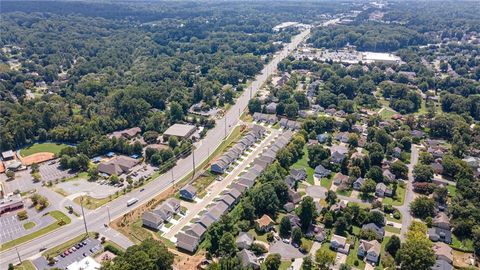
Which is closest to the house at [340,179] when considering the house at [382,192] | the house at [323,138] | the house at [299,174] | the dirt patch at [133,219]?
the house at [382,192]

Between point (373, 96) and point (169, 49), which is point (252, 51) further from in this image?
point (373, 96)

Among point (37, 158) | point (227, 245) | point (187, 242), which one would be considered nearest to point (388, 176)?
point (227, 245)

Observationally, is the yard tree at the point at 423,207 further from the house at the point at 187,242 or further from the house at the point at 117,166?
the house at the point at 117,166

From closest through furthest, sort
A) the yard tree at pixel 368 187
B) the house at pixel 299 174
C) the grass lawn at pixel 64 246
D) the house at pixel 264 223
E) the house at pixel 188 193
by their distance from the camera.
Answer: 1. the grass lawn at pixel 64 246
2. the house at pixel 264 223
3. the house at pixel 188 193
4. the yard tree at pixel 368 187
5. the house at pixel 299 174

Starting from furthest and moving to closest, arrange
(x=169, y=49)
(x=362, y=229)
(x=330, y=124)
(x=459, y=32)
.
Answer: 1. (x=459, y=32)
2. (x=169, y=49)
3. (x=330, y=124)
4. (x=362, y=229)

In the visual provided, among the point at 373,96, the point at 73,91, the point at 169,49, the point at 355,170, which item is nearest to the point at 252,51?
the point at 169,49

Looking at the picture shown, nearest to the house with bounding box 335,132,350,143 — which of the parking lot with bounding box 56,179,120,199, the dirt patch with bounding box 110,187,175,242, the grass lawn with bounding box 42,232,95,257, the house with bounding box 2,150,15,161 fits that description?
the dirt patch with bounding box 110,187,175,242
